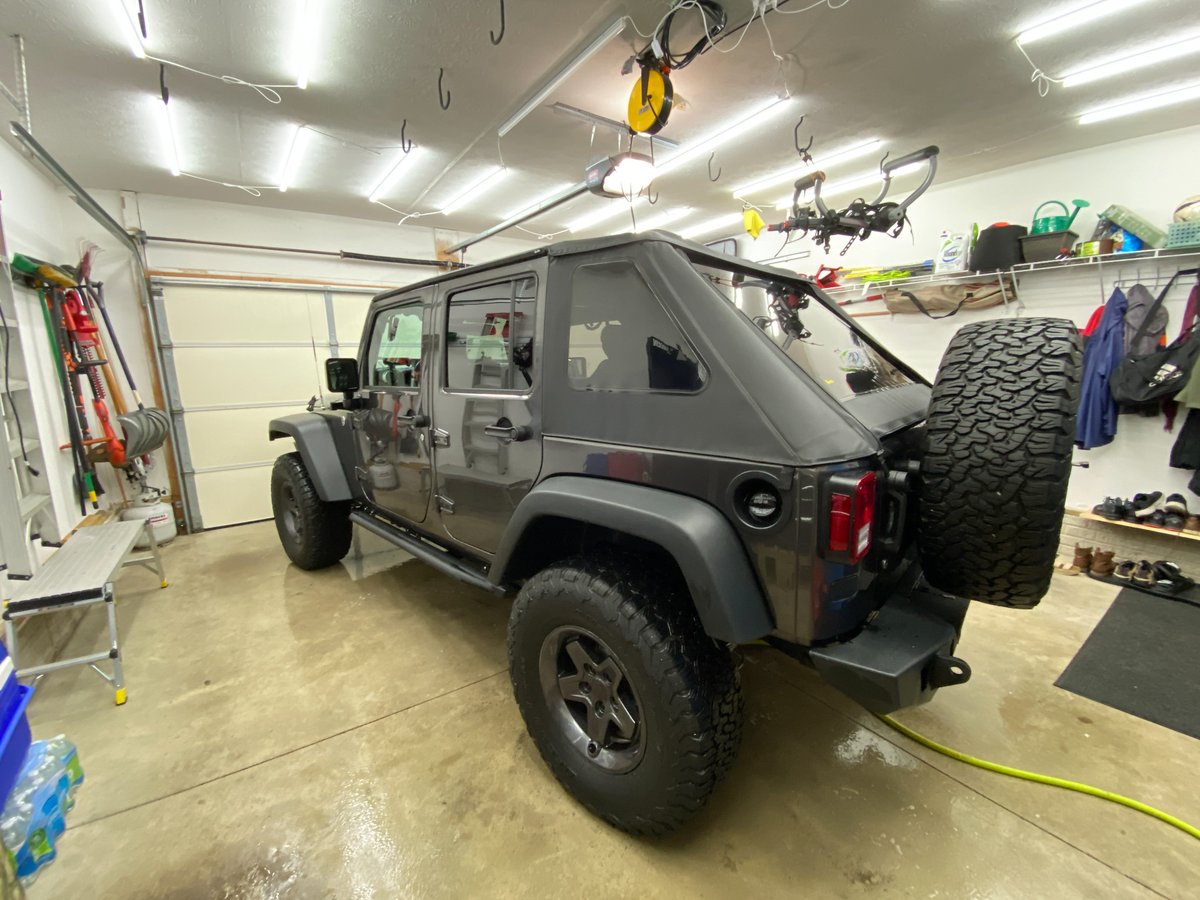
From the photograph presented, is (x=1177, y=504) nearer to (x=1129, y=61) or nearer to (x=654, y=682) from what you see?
(x=1129, y=61)

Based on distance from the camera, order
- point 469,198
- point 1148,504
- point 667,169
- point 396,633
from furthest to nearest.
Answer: point 469,198 < point 667,169 < point 1148,504 < point 396,633

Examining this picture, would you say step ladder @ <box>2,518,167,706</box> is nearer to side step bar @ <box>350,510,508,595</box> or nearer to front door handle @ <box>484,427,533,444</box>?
side step bar @ <box>350,510,508,595</box>


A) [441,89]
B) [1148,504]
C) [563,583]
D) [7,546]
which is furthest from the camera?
[1148,504]

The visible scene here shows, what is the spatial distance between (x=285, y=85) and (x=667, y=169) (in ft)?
9.85

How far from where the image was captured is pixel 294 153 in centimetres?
385

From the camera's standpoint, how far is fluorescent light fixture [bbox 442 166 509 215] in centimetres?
444

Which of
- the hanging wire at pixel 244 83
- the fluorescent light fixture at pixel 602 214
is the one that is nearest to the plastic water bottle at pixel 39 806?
the hanging wire at pixel 244 83

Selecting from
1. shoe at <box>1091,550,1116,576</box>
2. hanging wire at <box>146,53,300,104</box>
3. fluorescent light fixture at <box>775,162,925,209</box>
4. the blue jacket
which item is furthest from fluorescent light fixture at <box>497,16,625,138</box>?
shoe at <box>1091,550,1116,576</box>

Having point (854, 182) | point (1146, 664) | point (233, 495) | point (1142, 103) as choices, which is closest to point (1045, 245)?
point (1142, 103)

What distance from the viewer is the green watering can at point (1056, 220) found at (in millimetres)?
3959

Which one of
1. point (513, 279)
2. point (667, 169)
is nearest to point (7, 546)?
point (513, 279)

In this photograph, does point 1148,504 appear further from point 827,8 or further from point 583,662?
point 583,662

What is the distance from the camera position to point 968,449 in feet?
3.98

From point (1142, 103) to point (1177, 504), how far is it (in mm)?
2817
